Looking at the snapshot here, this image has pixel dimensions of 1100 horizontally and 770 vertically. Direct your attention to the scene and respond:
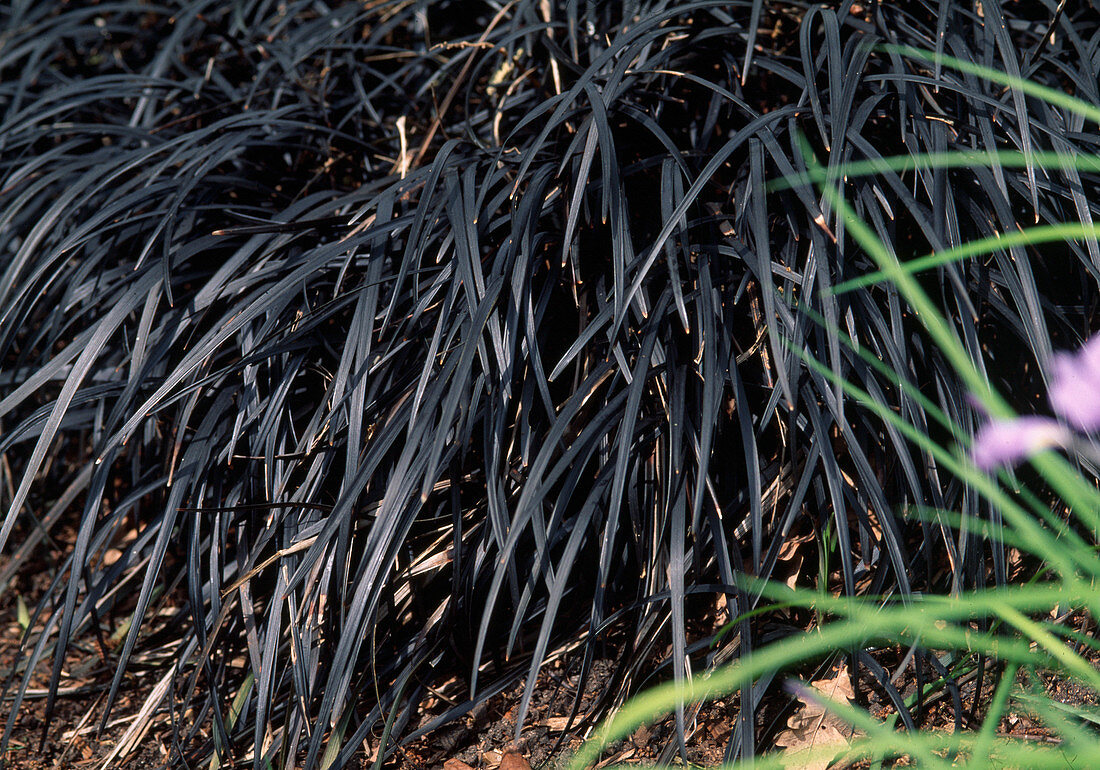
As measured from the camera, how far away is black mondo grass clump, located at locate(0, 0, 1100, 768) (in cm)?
107

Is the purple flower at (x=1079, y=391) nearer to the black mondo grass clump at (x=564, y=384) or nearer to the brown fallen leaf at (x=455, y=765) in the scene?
the black mondo grass clump at (x=564, y=384)

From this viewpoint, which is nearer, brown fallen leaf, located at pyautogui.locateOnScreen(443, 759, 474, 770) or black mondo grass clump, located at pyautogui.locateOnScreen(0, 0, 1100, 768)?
black mondo grass clump, located at pyautogui.locateOnScreen(0, 0, 1100, 768)

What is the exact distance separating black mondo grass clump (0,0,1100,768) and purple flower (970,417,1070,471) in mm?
59

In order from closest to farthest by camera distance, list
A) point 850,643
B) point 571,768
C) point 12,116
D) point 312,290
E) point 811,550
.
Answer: point 850,643 < point 571,768 < point 811,550 < point 312,290 < point 12,116

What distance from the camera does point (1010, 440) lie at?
3.61 ft

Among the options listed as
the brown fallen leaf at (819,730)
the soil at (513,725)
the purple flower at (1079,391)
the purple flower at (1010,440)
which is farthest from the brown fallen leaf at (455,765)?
the purple flower at (1079,391)

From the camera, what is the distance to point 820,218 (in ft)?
3.40

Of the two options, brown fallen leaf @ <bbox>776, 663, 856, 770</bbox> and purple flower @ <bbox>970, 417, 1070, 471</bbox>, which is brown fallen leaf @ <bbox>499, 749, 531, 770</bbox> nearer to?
brown fallen leaf @ <bbox>776, 663, 856, 770</bbox>

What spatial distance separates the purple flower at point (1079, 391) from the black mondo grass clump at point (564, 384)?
6 cm

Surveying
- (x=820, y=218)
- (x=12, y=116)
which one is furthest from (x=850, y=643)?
(x=12, y=116)

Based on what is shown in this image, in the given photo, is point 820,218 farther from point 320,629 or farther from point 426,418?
point 320,629

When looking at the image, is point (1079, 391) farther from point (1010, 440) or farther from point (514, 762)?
point (514, 762)

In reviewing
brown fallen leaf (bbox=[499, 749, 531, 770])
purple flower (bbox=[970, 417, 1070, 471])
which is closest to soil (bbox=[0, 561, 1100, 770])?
brown fallen leaf (bbox=[499, 749, 531, 770])

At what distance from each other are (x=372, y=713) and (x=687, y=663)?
1.58 ft
